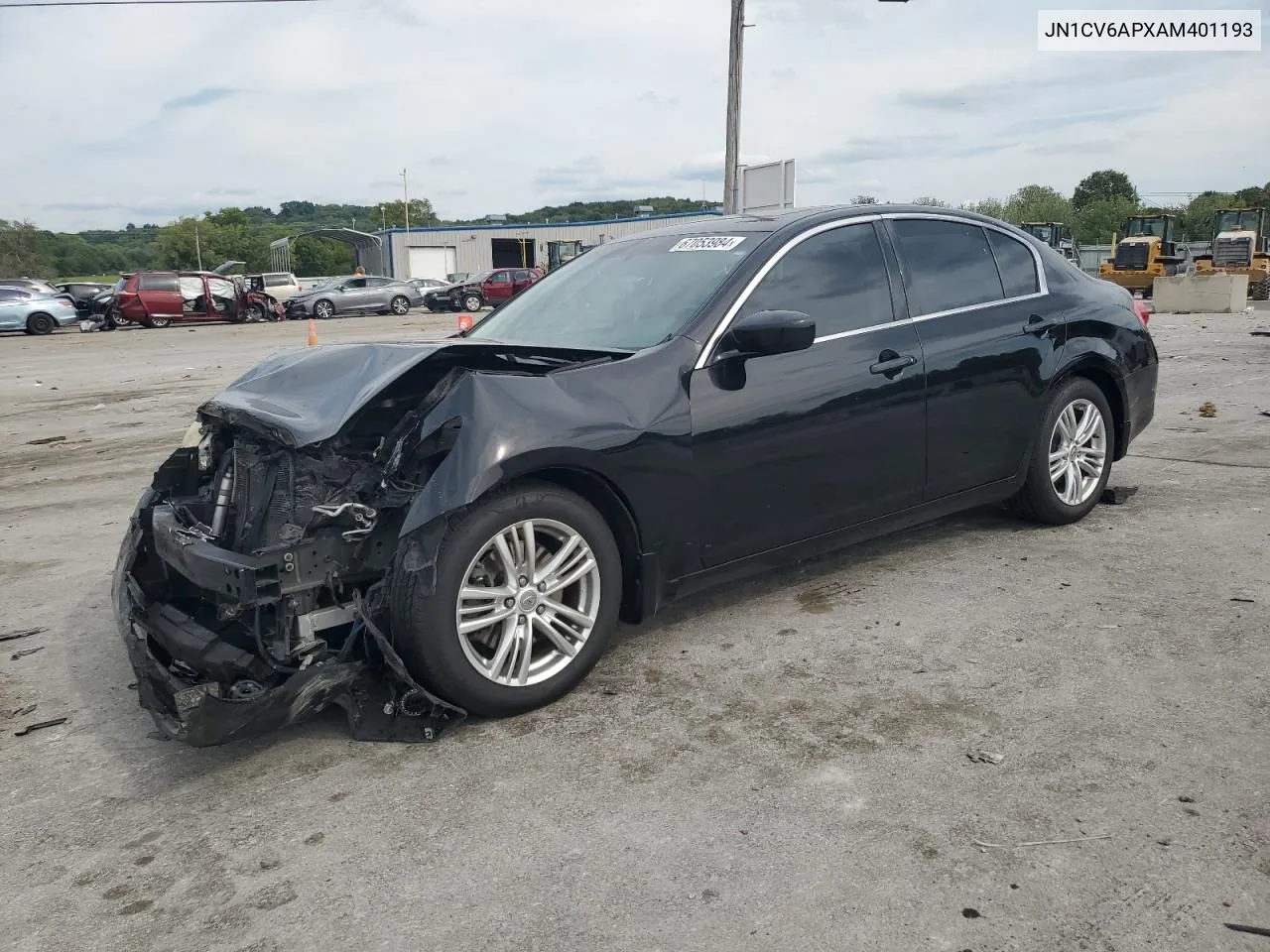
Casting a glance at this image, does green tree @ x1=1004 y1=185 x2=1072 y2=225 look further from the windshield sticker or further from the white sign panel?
the windshield sticker

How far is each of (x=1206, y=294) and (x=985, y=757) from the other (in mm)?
25196

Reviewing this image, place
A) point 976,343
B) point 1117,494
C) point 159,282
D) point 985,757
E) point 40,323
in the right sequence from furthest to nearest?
point 159,282 → point 40,323 → point 1117,494 → point 976,343 → point 985,757

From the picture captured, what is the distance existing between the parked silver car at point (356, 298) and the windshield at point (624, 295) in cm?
3128

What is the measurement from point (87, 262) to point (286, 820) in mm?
133605

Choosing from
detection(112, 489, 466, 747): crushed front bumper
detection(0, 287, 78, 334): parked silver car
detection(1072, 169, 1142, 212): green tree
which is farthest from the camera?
detection(1072, 169, 1142, 212): green tree

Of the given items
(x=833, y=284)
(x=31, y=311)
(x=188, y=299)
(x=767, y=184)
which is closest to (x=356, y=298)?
(x=188, y=299)

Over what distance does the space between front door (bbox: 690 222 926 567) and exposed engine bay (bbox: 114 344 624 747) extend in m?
0.59

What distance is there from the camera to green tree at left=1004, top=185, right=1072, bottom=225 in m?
97.9

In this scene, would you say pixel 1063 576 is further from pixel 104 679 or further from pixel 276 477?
pixel 104 679

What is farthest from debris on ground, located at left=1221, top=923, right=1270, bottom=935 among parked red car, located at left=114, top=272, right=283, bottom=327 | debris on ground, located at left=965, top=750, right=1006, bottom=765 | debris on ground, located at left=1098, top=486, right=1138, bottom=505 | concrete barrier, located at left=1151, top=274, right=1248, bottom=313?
parked red car, located at left=114, top=272, right=283, bottom=327

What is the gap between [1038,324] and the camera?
5.14 m

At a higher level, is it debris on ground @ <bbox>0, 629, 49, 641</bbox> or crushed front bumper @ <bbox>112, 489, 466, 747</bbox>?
crushed front bumper @ <bbox>112, 489, 466, 747</bbox>

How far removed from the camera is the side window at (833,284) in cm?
421

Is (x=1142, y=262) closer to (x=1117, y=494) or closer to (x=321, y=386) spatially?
(x=1117, y=494)
